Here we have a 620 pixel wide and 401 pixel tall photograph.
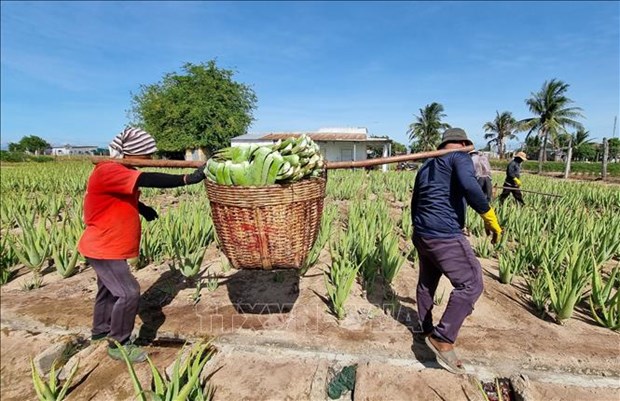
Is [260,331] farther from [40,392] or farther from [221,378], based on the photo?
[40,392]

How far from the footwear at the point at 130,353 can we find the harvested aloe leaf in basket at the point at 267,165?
1.24m

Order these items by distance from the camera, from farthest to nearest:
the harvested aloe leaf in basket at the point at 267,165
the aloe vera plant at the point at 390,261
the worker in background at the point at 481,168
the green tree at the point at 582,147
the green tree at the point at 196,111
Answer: the green tree at the point at 582,147
the green tree at the point at 196,111
the worker in background at the point at 481,168
the aloe vera plant at the point at 390,261
the harvested aloe leaf in basket at the point at 267,165

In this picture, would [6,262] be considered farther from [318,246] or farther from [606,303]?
[606,303]

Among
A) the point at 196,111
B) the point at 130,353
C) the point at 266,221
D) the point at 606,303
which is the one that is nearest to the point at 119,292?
the point at 130,353

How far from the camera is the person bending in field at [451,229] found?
6.97ft

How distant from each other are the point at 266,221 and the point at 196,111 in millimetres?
27627

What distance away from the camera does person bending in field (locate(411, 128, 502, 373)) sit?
2125 millimetres

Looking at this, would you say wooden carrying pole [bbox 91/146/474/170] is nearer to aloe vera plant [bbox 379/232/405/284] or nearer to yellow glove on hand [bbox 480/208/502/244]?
yellow glove on hand [bbox 480/208/502/244]

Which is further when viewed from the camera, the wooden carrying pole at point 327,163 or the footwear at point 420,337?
the footwear at point 420,337

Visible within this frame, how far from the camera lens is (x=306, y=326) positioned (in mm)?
2604

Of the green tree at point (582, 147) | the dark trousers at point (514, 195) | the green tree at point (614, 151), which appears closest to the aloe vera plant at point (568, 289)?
the dark trousers at point (514, 195)

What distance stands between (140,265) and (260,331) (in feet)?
5.87

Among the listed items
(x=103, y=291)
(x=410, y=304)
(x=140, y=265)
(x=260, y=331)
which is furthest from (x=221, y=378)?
(x=140, y=265)

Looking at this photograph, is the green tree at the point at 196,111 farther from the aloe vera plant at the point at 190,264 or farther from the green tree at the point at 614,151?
the green tree at the point at 614,151
